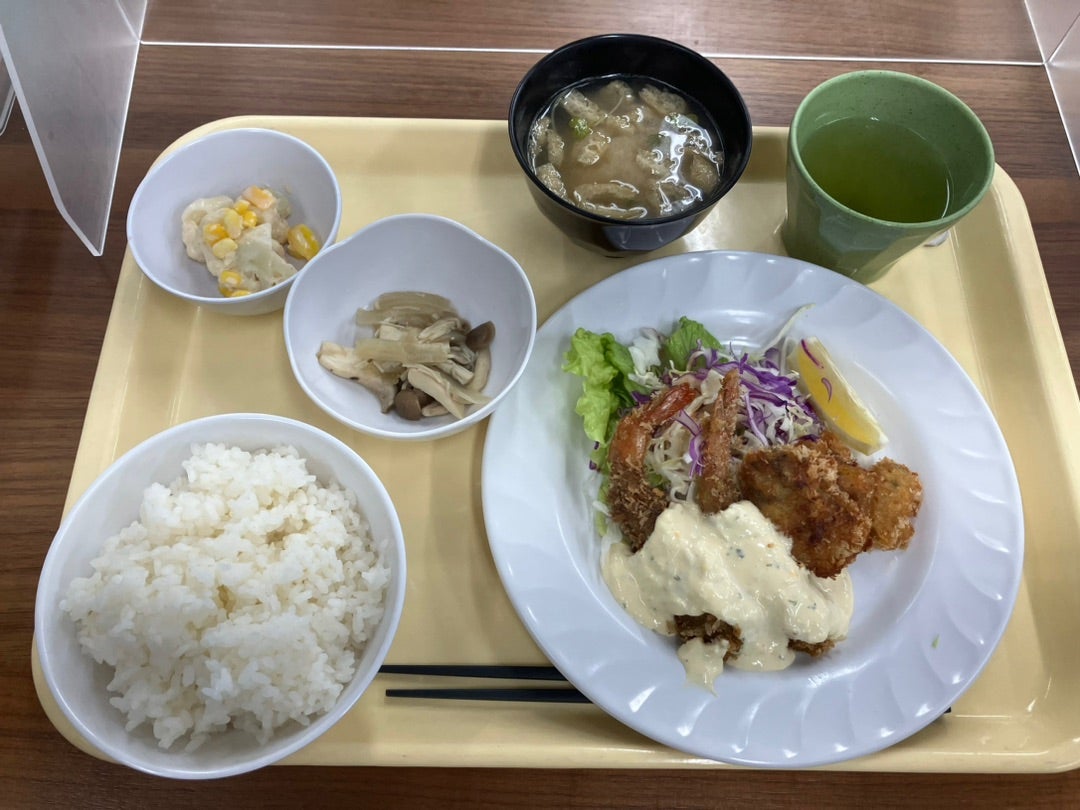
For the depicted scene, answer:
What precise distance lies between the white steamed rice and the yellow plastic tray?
0.20 m

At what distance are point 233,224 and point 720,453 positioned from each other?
4.08 ft

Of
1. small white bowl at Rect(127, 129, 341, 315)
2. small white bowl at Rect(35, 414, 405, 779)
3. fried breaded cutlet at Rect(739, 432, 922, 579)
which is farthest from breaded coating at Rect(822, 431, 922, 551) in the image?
small white bowl at Rect(127, 129, 341, 315)

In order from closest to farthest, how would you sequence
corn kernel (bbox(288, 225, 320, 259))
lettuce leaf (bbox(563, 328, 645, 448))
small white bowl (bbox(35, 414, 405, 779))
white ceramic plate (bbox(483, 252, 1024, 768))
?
1. small white bowl (bbox(35, 414, 405, 779))
2. white ceramic plate (bbox(483, 252, 1024, 768))
3. lettuce leaf (bbox(563, 328, 645, 448))
4. corn kernel (bbox(288, 225, 320, 259))

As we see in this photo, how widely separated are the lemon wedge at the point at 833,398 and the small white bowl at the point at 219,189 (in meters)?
1.16

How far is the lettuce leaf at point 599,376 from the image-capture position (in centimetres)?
160

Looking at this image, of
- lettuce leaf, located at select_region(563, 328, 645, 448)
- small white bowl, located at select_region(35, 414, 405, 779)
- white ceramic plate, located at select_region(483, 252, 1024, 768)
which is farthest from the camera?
lettuce leaf, located at select_region(563, 328, 645, 448)

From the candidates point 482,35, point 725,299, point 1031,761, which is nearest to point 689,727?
point 1031,761

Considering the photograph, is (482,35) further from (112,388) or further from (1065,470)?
(1065,470)

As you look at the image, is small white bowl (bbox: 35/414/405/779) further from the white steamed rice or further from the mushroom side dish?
the mushroom side dish

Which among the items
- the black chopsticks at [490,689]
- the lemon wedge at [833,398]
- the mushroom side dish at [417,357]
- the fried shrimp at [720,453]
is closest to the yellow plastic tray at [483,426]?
the black chopsticks at [490,689]

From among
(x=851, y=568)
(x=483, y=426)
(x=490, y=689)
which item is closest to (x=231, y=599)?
(x=490, y=689)

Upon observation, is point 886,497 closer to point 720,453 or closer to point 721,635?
point 720,453

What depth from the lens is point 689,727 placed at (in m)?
1.35

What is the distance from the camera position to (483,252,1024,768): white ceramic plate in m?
1.37
